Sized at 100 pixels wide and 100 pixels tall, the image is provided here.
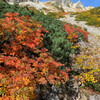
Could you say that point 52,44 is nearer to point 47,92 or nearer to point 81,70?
point 81,70

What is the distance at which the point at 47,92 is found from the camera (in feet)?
10.1

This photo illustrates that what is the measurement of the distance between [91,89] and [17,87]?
12.3 feet

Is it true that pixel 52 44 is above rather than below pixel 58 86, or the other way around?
above

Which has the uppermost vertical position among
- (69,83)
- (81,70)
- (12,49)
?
(12,49)

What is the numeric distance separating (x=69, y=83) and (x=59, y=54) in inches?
62.7

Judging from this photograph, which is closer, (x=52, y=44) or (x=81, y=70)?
(x=81, y=70)

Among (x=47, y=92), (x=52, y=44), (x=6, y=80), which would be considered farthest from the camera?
(x=52, y=44)

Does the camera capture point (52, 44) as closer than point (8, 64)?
No

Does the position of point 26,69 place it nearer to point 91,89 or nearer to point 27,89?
point 27,89

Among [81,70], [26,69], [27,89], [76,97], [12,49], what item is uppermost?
[12,49]

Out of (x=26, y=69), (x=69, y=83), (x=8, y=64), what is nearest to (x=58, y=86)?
(x=69, y=83)

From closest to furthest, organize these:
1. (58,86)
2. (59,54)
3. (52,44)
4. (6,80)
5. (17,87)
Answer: (17,87) < (6,80) < (58,86) < (59,54) < (52,44)

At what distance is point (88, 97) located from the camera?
373cm

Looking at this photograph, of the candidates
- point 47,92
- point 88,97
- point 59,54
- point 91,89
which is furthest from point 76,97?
point 59,54
